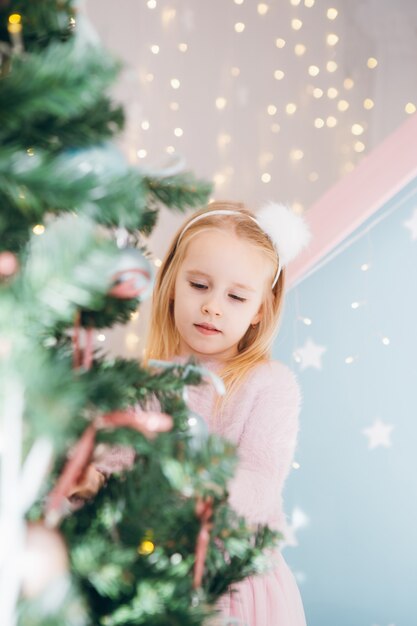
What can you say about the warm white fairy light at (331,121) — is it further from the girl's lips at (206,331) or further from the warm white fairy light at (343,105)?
the girl's lips at (206,331)

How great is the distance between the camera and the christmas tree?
0.57m

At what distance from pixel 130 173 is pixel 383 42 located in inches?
63.4

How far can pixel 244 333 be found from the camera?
56.8 inches

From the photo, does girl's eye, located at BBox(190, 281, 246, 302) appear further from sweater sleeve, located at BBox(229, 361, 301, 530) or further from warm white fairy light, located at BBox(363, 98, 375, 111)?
warm white fairy light, located at BBox(363, 98, 375, 111)

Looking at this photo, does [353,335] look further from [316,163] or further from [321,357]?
[316,163]

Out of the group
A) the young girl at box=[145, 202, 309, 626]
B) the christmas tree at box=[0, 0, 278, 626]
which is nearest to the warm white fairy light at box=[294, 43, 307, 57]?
the young girl at box=[145, 202, 309, 626]

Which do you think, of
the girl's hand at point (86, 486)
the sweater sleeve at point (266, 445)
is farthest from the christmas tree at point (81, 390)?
the sweater sleeve at point (266, 445)

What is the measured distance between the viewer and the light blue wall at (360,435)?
171 cm

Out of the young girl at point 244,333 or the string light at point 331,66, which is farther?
the string light at point 331,66

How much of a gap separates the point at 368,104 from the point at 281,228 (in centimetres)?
79

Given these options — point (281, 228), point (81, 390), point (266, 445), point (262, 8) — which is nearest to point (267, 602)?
point (266, 445)

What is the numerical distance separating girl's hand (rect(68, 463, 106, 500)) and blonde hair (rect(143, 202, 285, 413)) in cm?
42

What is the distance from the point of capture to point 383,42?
2004mm

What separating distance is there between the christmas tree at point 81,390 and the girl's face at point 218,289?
1.75 ft
